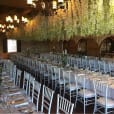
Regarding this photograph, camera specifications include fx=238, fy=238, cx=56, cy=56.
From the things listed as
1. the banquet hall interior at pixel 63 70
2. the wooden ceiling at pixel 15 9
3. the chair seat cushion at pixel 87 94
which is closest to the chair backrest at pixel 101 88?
the banquet hall interior at pixel 63 70

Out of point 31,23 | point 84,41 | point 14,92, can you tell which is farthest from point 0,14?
point 14,92

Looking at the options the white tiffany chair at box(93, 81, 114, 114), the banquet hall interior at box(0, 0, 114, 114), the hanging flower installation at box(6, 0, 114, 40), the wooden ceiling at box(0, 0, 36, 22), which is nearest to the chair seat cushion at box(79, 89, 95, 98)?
the banquet hall interior at box(0, 0, 114, 114)

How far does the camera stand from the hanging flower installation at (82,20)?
681 cm

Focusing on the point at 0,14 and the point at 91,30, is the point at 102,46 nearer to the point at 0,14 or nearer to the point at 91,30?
the point at 0,14

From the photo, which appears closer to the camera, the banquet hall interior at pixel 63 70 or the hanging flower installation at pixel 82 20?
the banquet hall interior at pixel 63 70

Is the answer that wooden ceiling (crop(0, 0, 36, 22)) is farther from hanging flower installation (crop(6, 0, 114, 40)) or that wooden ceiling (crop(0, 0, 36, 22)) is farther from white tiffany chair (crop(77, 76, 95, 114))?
white tiffany chair (crop(77, 76, 95, 114))

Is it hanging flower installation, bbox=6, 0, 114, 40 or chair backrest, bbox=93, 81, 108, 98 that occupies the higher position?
hanging flower installation, bbox=6, 0, 114, 40

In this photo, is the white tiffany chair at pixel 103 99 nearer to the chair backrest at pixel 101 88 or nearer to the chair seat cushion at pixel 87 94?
the chair backrest at pixel 101 88

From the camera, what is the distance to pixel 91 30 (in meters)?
7.96

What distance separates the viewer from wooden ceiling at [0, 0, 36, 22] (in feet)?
43.3

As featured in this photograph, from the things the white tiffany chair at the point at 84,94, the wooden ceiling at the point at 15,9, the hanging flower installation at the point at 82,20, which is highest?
the wooden ceiling at the point at 15,9

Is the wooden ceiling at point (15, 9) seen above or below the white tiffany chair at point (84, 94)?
above

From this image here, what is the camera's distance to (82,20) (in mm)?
7957

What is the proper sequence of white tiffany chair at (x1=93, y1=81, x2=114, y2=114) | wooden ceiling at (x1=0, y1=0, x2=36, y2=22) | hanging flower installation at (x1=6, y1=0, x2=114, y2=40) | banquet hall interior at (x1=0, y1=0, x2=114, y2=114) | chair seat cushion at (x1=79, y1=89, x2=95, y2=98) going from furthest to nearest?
wooden ceiling at (x1=0, y1=0, x2=36, y2=22) < hanging flower installation at (x1=6, y1=0, x2=114, y2=40) < chair seat cushion at (x1=79, y1=89, x2=95, y2=98) < white tiffany chair at (x1=93, y1=81, x2=114, y2=114) < banquet hall interior at (x1=0, y1=0, x2=114, y2=114)
